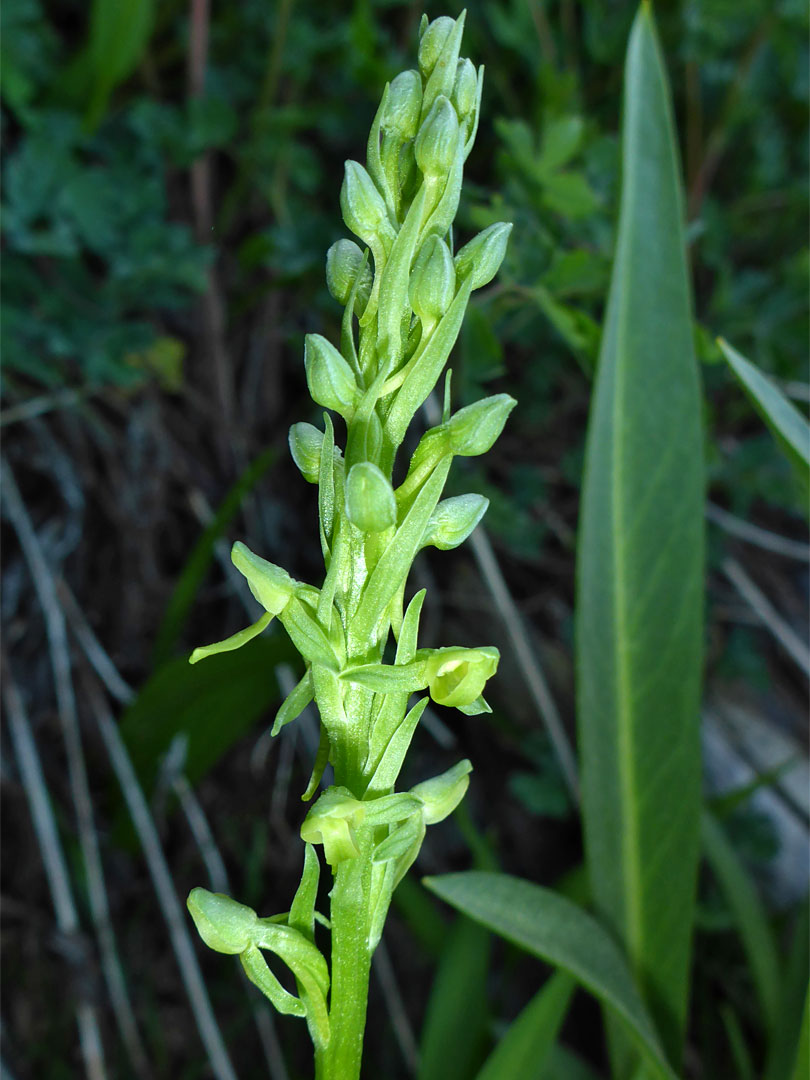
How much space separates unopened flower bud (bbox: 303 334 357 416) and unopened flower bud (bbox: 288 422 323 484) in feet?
0.13

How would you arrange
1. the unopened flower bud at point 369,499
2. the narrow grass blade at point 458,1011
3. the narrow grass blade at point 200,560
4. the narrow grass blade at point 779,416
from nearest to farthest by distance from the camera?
the unopened flower bud at point 369,499 → the narrow grass blade at point 779,416 → the narrow grass blade at point 458,1011 → the narrow grass blade at point 200,560

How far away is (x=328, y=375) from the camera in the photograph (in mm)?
583

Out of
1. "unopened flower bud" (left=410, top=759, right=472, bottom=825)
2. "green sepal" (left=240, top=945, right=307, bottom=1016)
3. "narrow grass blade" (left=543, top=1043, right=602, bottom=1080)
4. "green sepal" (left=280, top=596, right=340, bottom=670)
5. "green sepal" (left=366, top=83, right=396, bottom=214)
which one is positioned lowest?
"narrow grass blade" (left=543, top=1043, right=602, bottom=1080)

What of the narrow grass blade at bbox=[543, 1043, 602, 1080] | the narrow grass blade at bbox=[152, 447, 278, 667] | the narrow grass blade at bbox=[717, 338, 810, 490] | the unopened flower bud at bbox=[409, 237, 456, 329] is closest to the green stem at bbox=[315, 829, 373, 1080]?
the unopened flower bud at bbox=[409, 237, 456, 329]

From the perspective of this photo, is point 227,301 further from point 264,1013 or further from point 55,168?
point 264,1013

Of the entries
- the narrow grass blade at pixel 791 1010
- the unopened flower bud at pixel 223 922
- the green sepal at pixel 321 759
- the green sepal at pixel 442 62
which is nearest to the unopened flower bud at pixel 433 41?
the green sepal at pixel 442 62

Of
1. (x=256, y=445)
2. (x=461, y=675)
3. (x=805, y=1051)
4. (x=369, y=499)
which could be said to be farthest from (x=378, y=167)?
(x=256, y=445)

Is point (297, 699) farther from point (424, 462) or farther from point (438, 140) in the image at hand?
point (438, 140)

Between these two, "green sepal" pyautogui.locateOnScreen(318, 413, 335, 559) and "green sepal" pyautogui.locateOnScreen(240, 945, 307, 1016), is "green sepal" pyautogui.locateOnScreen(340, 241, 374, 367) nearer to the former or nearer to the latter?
"green sepal" pyautogui.locateOnScreen(318, 413, 335, 559)

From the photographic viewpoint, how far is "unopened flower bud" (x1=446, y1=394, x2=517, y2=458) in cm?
60

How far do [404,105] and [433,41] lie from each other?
48 mm

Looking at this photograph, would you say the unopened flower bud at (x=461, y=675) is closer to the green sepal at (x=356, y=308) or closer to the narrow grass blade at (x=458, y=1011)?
the green sepal at (x=356, y=308)

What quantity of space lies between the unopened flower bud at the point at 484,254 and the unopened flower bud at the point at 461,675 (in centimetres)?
24

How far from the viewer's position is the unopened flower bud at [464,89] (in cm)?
61
